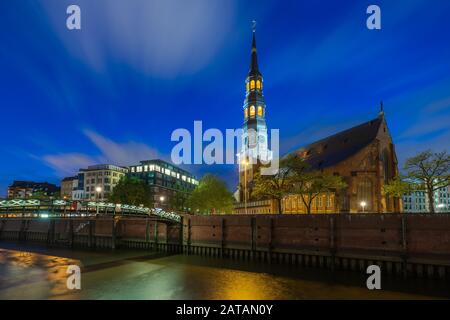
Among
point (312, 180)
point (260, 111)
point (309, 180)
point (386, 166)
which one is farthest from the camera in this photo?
point (260, 111)

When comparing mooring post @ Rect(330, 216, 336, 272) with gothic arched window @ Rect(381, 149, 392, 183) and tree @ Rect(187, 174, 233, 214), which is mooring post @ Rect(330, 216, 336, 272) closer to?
gothic arched window @ Rect(381, 149, 392, 183)

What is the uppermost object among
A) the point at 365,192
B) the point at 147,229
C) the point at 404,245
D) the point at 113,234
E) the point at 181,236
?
the point at 365,192

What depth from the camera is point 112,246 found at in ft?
180

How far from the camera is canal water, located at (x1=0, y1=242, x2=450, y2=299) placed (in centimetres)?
2419

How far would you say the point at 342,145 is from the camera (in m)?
80.2

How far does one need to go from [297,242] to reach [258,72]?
85.5m

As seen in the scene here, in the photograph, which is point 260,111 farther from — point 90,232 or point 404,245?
point 404,245

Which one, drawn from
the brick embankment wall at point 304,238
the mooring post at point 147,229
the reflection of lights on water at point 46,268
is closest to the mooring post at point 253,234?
the brick embankment wall at point 304,238

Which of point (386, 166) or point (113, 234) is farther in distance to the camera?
point (386, 166)

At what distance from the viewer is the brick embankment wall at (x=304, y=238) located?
98.6 ft

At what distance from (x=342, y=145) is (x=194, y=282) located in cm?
6286

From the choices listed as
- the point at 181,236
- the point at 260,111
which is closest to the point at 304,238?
the point at 181,236

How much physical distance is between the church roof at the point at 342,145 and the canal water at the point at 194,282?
4625 centimetres
